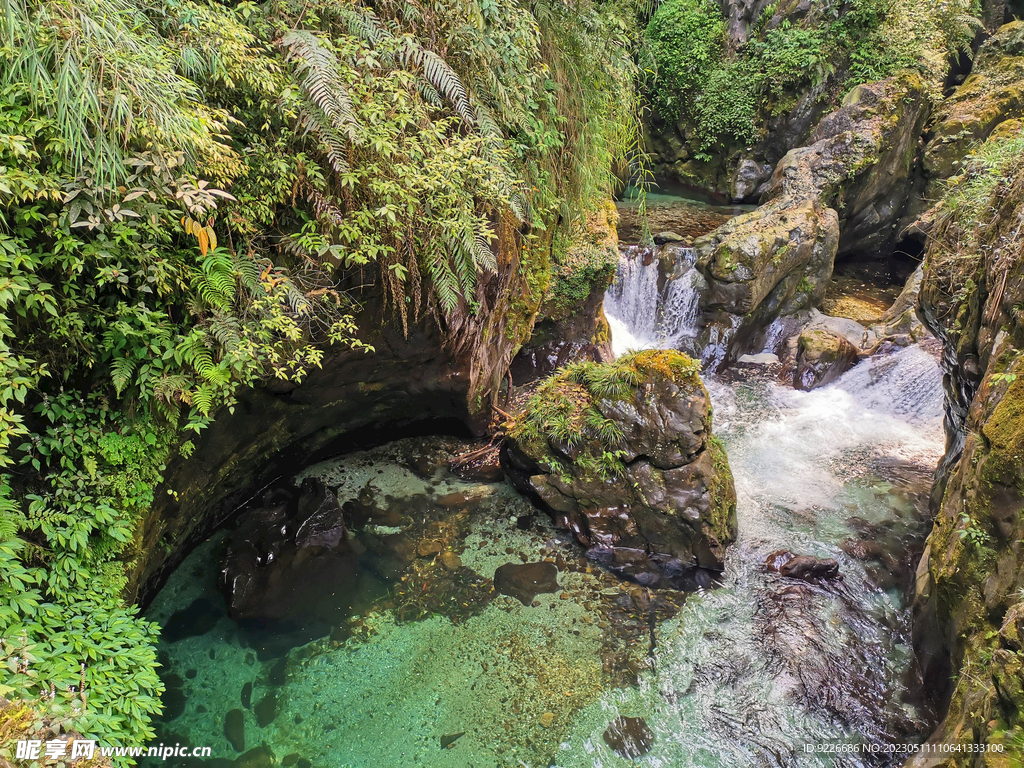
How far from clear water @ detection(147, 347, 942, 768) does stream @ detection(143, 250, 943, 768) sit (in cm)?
2

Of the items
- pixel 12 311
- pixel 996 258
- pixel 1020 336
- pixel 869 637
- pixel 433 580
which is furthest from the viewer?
pixel 433 580

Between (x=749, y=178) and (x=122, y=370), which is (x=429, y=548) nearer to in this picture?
(x=122, y=370)

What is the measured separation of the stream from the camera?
4406 mm

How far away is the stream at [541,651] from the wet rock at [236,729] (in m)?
0.02

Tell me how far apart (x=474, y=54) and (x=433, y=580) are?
5.43m

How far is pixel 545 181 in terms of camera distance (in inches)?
253

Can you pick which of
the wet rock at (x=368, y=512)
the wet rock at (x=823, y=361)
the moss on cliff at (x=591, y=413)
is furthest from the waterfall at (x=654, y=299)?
the wet rock at (x=368, y=512)

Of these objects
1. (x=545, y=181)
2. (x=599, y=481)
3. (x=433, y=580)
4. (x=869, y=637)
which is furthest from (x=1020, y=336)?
(x=433, y=580)

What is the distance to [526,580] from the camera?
5906 mm

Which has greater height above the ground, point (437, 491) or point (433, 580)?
point (437, 491)

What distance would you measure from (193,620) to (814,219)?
39.7 ft

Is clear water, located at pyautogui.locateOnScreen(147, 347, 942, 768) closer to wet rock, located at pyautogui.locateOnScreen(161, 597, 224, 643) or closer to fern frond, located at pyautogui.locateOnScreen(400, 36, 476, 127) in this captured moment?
wet rock, located at pyautogui.locateOnScreen(161, 597, 224, 643)

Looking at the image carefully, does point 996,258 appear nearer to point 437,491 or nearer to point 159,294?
point 437,491

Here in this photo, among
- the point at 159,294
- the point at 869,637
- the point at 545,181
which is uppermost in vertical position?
the point at 545,181
